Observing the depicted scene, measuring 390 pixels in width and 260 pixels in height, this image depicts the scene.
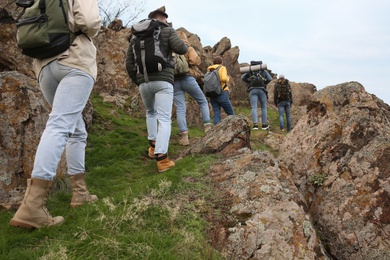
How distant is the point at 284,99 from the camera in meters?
15.0

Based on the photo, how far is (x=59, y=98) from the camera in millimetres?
3439

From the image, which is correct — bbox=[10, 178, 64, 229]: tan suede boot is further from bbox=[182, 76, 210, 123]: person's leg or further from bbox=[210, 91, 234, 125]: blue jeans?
bbox=[210, 91, 234, 125]: blue jeans

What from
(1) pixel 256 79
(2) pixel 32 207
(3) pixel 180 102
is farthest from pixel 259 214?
(1) pixel 256 79

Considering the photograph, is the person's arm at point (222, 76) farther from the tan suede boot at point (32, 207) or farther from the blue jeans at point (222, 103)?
the tan suede boot at point (32, 207)

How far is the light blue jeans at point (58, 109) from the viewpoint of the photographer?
10.6 feet

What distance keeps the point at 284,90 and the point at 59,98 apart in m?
12.5

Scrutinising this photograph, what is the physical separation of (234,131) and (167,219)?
9.83ft

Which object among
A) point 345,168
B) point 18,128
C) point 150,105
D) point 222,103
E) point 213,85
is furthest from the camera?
point 222,103

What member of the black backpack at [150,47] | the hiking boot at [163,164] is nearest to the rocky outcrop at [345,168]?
the hiking boot at [163,164]

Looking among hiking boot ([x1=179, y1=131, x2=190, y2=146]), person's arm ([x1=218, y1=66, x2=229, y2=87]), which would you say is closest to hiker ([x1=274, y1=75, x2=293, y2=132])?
person's arm ([x1=218, y1=66, x2=229, y2=87])

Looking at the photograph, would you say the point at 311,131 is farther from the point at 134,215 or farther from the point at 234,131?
the point at 134,215

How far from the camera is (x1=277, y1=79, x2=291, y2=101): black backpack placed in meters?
14.6

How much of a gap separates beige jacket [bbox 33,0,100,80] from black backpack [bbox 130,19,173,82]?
1.85 m

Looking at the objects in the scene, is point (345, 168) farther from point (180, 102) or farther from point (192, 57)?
point (192, 57)
